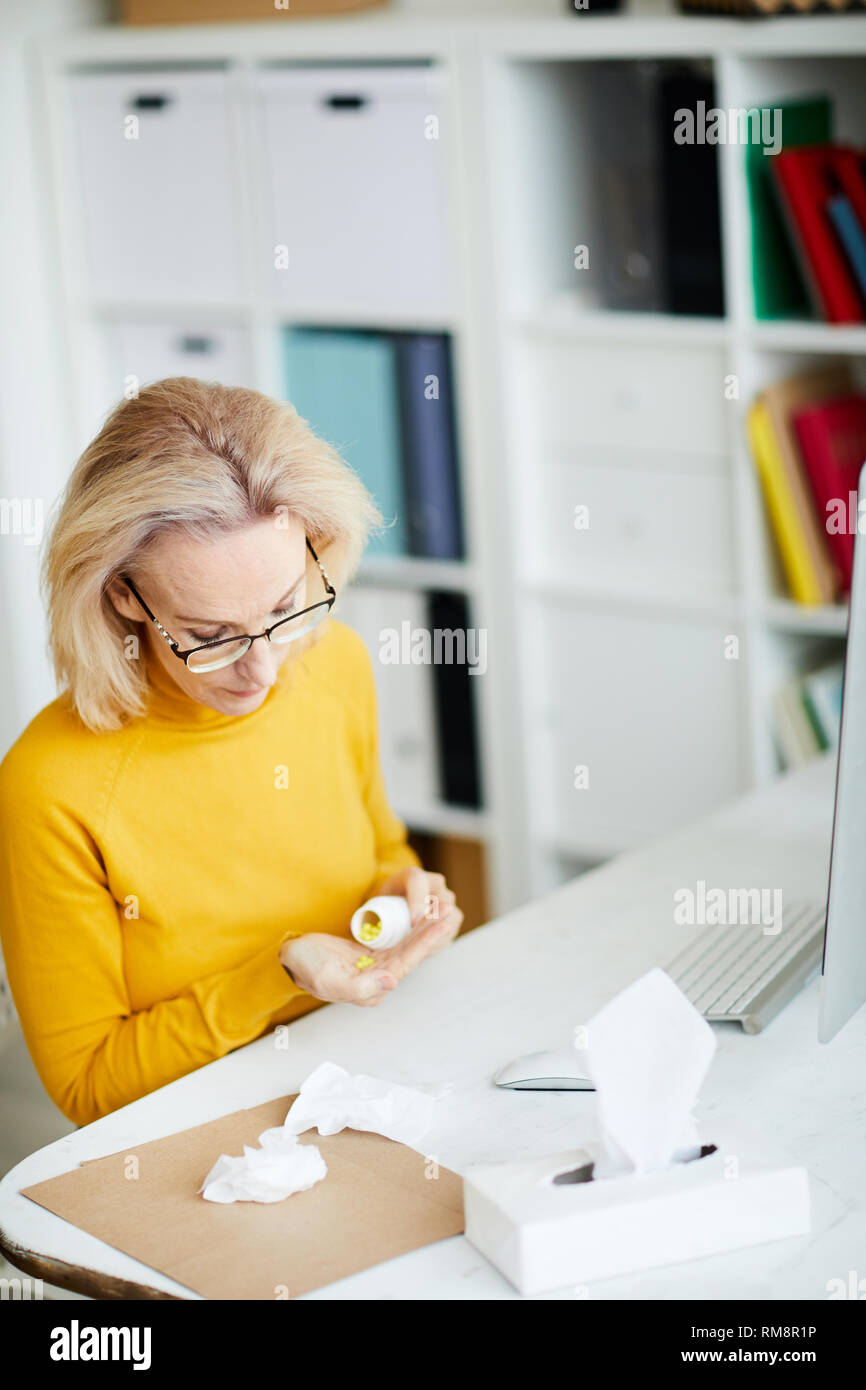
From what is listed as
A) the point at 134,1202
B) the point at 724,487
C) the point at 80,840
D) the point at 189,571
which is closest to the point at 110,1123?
the point at 134,1202

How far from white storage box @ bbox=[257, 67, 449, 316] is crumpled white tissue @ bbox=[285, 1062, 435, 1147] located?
1684 mm

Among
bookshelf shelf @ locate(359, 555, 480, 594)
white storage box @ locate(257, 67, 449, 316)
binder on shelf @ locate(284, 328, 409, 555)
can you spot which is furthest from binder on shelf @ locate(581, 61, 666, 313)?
bookshelf shelf @ locate(359, 555, 480, 594)

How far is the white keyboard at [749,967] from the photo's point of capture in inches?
56.4

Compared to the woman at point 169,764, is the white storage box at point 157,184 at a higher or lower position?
higher

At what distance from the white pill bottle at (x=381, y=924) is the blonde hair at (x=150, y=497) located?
0.29 m

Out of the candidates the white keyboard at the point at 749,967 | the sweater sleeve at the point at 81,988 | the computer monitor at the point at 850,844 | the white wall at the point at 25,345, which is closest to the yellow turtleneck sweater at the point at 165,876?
the sweater sleeve at the point at 81,988

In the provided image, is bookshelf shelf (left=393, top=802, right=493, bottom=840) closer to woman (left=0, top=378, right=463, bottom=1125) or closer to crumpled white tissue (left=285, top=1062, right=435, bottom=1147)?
woman (left=0, top=378, right=463, bottom=1125)

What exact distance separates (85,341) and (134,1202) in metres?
2.25

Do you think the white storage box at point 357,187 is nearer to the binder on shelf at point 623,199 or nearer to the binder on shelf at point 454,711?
the binder on shelf at point 623,199

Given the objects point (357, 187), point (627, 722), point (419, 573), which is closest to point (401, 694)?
point (419, 573)

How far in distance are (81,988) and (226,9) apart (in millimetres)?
1986

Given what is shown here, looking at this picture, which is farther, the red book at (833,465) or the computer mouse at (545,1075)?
the red book at (833,465)

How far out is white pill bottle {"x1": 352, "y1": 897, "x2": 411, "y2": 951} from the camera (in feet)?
4.83

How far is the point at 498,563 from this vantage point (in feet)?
9.15
